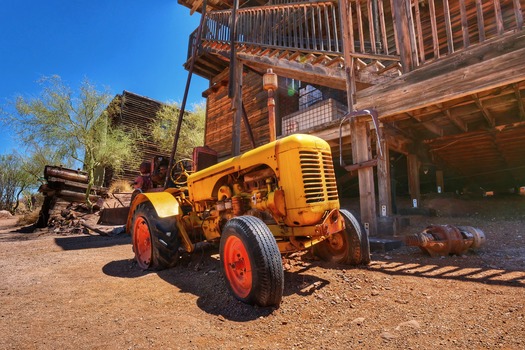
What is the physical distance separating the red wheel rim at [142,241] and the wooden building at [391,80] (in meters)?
2.95

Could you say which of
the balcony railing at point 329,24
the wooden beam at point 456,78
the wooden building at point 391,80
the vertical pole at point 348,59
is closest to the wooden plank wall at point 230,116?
the wooden building at point 391,80

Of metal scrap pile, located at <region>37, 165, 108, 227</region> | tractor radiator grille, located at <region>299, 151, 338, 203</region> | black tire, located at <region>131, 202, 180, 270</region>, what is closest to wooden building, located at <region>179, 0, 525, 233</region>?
tractor radiator grille, located at <region>299, 151, 338, 203</region>

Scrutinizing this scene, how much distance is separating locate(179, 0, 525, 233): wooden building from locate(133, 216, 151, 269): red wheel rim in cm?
295

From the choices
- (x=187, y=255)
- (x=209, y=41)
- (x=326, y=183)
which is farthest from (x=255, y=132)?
(x=326, y=183)

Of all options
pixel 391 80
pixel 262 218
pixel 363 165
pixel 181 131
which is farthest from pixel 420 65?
pixel 181 131

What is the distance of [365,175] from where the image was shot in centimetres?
538

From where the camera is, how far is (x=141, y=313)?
99.3 inches

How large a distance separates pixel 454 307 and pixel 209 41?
9372mm

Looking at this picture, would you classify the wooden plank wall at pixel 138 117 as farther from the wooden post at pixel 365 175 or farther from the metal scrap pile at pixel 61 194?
the wooden post at pixel 365 175

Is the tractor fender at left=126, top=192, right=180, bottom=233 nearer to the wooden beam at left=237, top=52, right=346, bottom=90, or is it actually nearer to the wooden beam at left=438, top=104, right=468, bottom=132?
the wooden beam at left=237, top=52, right=346, bottom=90

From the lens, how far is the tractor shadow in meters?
2.43

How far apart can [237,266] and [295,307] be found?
0.62 m

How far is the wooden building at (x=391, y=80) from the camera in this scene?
435 centimetres

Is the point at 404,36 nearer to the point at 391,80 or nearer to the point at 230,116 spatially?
the point at 391,80
